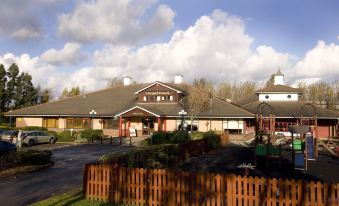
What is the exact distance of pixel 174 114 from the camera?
43.4 metres

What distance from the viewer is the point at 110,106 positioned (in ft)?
161

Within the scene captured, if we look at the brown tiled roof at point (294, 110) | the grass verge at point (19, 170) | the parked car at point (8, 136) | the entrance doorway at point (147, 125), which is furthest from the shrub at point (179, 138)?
the brown tiled roof at point (294, 110)

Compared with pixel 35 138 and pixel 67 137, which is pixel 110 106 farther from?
pixel 35 138

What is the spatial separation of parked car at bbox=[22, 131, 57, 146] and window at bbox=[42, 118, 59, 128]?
1213 centimetres

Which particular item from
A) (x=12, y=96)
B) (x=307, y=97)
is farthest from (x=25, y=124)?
(x=307, y=97)

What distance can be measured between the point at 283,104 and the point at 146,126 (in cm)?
1861

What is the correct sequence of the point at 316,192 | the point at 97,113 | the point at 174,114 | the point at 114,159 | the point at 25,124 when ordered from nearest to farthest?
1. the point at 316,192
2. the point at 114,159
3. the point at 174,114
4. the point at 97,113
5. the point at 25,124

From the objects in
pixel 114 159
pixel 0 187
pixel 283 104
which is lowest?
pixel 0 187

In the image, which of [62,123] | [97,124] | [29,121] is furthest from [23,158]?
[29,121]

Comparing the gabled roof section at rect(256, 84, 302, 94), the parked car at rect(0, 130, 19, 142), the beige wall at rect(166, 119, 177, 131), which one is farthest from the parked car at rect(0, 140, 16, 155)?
the gabled roof section at rect(256, 84, 302, 94)

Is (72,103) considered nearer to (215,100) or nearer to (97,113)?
(97,113)

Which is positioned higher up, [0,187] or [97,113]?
[97,113]

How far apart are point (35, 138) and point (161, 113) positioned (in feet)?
→ 49.2

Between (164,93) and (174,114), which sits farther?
(164,93)
